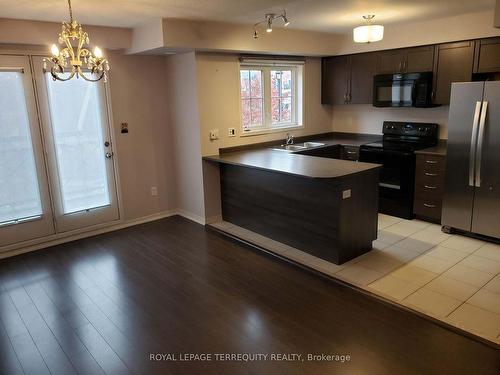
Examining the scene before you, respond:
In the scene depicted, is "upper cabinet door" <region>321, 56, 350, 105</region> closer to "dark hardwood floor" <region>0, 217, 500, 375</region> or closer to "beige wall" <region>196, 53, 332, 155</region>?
"beige wall" <region>196, 53, 332, 155</region>

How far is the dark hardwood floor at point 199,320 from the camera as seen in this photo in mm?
2322

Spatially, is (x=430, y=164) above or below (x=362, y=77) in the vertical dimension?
below

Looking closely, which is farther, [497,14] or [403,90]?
[403,90]

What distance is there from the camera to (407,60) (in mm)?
4762

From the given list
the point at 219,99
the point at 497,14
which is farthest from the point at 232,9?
the point at 497,14

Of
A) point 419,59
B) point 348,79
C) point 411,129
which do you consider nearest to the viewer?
point 419,59

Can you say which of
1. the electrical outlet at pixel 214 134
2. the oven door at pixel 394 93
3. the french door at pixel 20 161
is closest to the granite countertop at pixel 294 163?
the electrical outlet at pixel 214 134

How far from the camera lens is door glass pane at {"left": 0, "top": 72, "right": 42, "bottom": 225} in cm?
386

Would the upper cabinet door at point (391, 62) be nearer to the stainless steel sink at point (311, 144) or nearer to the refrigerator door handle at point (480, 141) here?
the stainless steel sink at point (311, 144)

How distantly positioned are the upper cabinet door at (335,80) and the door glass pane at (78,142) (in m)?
3.21

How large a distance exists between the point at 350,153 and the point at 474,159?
167 centimetres

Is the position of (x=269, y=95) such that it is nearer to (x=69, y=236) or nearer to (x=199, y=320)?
(x=69, y=236)

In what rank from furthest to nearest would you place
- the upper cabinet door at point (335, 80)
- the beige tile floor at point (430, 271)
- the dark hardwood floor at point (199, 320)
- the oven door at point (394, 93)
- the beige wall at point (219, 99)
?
the upper cabinet door at point (335, 80) → the oven door at point (394, 93) → the beige wall at point (219, 99) → the beige tile floor at point (430, 271) → the dark hardwood floor at point (199, 320)

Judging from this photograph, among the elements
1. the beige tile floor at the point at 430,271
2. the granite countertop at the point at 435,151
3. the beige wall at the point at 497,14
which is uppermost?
the beige wall at the point at 497,14
